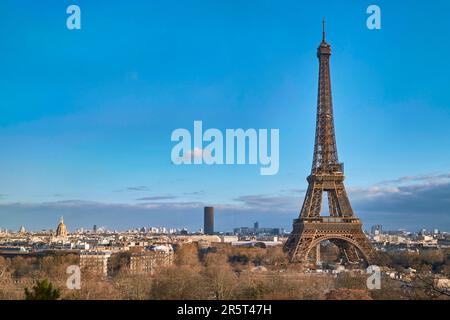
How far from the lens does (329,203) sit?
3516cm

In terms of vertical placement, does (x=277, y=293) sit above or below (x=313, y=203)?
below

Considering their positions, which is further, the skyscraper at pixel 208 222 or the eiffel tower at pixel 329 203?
the skyscraper at pixel 208 222

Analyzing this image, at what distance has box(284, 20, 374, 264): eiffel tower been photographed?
33.3 metres

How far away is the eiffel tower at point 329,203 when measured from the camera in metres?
33.3

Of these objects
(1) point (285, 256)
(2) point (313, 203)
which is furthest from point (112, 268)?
(2) point (313, 203)

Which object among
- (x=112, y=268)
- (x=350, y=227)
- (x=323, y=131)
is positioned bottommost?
(x=112, y=268)

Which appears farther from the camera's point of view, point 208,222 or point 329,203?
point 208,222

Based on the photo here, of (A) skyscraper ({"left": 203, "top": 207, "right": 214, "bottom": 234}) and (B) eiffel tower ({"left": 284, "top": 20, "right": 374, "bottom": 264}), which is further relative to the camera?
(A) skyscraper ({"left": 203, "top": 207, "right": 214, "bottom": 234})
